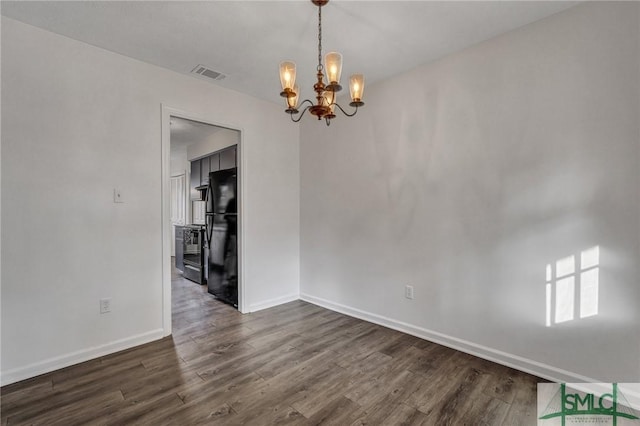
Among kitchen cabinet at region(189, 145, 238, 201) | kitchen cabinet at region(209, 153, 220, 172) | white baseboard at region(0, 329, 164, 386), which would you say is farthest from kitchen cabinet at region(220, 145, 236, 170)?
white baseboard at region(0, 329, 164, 386)

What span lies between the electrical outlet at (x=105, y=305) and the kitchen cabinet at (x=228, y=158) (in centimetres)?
202

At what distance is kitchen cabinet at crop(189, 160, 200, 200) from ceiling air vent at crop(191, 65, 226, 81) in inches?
94.1

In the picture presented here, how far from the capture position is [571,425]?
1711mm

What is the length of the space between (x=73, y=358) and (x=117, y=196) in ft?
4.51

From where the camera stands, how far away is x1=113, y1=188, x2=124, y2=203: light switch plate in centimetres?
263

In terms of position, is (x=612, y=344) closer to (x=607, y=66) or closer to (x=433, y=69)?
(x=607, y=66)

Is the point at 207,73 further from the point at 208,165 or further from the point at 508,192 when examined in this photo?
the point at 508,192

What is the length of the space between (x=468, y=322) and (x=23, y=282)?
11.8ft

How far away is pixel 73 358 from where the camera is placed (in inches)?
94.4

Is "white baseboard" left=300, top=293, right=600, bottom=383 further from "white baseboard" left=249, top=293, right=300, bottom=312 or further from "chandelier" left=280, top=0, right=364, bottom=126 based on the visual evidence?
"chandelier" left=280, top=0, right=364, bottom=126

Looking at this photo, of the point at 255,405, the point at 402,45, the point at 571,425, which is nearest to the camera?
the point at 571,425

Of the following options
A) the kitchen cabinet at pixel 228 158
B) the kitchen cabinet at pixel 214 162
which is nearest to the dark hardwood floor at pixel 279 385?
the kitchen cabinet at pixel 228 158

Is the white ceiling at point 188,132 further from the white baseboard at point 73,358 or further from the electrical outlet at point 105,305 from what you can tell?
the white baseboard at point 73,358

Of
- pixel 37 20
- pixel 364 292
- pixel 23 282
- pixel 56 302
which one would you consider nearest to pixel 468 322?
pixel 364 292
